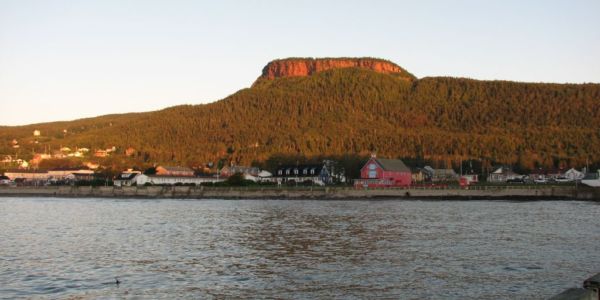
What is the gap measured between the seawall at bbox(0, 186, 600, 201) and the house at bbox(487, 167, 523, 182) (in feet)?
140

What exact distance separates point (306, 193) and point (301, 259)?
214 ft

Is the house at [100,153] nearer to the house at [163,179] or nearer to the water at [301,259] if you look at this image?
the house at [163,179]

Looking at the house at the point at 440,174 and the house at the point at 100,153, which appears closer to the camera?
the house at the point at 440,174

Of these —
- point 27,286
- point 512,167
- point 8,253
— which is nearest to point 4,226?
point 8,253

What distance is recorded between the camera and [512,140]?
154 metres

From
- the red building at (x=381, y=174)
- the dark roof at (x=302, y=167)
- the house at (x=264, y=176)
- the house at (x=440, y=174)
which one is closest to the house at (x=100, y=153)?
the house at (x=264, y=176)

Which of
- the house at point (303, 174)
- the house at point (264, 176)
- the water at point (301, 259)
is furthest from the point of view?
the house at point (264, 176)

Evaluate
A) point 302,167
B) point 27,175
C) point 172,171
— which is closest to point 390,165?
point 302,167

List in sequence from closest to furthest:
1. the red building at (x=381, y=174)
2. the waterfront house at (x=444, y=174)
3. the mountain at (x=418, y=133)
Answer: the red building at (x=381, y=174), the waterfront house at (x=444, y=174), the mountain at (x=418, y=133)

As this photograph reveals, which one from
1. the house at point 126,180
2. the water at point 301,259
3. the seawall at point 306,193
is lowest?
the water at point 301,259

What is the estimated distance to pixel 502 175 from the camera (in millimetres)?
128875

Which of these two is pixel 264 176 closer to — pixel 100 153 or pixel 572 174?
pixel 572 174

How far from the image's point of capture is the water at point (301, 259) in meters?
20.4

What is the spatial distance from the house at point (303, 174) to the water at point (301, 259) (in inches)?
2915
